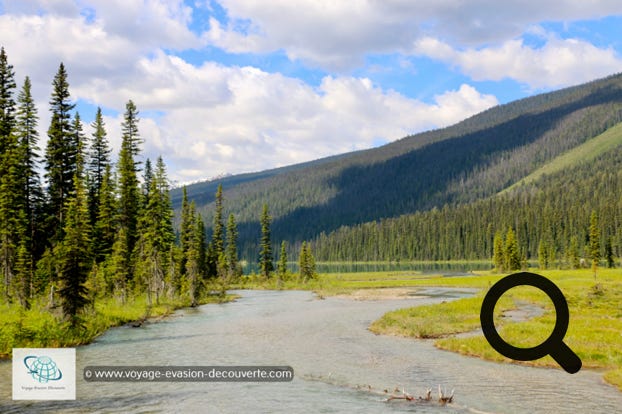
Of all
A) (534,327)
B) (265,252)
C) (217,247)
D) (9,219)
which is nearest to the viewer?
(534,327)

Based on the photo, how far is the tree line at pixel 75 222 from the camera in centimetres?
3847

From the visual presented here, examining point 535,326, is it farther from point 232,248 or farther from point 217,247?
point 232,248

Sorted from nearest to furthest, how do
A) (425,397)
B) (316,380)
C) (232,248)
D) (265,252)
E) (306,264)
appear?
(425,397) → (316,380) → (306,264) → (265,252) → (232,248)

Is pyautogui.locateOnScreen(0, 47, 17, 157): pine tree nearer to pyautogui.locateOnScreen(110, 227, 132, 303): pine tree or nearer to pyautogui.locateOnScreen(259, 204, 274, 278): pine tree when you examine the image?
pyautogui.locateOnScreen(110, 227, 132, 303): pine tree

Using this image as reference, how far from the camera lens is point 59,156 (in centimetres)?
5419

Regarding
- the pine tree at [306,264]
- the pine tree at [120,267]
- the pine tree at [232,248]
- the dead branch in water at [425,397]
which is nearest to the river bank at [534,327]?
the dead branch in water at [425,397]

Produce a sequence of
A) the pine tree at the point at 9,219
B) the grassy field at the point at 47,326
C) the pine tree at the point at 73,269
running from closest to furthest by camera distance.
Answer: the grassy field at the point at 47,326, the pine tree at the point at 73,269, the pine tree at the point at 9,219

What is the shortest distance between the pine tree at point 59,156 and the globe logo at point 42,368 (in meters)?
35.0

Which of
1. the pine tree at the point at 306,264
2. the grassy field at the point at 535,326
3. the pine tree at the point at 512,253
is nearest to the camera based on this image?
the grassy field at the point at 535,326

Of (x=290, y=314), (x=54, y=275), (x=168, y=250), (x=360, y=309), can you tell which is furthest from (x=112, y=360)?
(x=168, y=250)

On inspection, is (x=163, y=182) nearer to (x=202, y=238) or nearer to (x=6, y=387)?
(x=202, y=238)

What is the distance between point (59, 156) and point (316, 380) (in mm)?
41301

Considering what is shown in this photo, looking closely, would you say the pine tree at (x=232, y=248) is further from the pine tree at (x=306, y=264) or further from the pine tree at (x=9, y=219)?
the pine tree at (x=9, y=219)

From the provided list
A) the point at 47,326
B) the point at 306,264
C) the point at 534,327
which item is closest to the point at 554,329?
the point at 534,327
